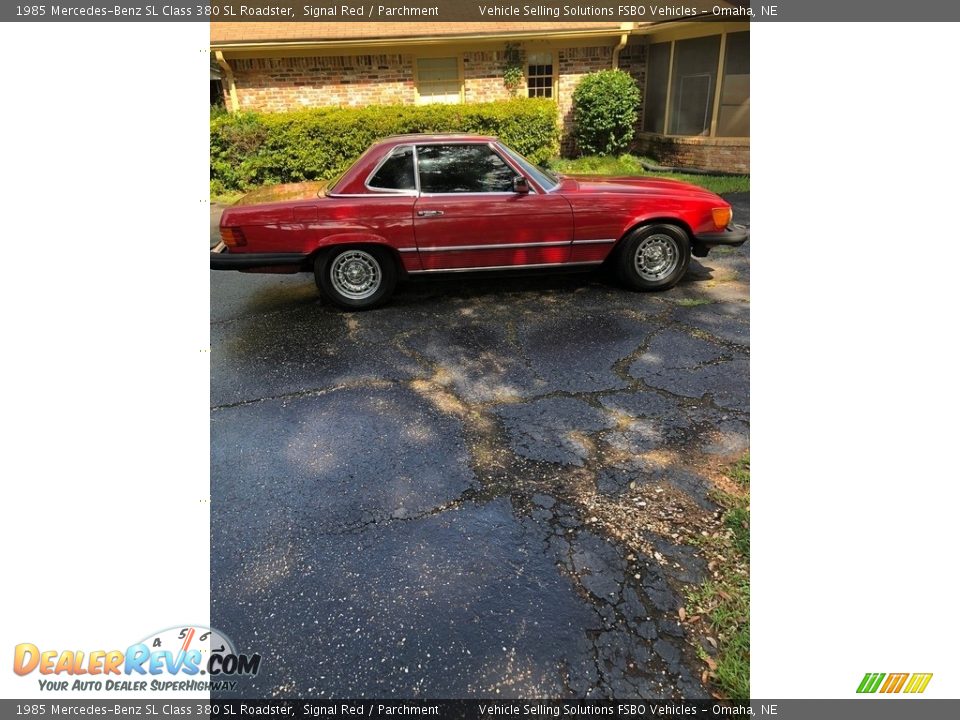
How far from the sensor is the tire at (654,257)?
200 inches

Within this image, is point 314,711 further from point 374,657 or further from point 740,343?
point 740,343

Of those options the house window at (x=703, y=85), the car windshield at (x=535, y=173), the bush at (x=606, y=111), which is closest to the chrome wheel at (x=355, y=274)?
the car windshield at (x=535, y=173)

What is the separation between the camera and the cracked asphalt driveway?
1.97m

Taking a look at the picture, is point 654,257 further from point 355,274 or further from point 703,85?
point 703,85

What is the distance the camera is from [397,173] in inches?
191

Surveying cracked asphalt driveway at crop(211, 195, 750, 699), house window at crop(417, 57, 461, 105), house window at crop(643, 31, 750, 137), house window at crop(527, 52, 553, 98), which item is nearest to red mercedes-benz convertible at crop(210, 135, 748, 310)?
cracked asphalt driveway at crop(211, 195, 750, 699)

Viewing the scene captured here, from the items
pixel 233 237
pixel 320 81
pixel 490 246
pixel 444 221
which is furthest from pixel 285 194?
pixel 320 81

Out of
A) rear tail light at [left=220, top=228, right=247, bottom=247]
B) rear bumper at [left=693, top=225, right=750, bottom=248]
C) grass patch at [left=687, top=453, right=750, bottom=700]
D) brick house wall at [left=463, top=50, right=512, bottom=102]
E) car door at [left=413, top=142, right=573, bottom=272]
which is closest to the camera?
grass patch at [left=687, top=453, right=750, bottom=700]

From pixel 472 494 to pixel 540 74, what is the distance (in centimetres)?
1252

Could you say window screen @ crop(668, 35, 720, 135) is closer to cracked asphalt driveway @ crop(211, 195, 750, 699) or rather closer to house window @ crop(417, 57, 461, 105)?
house window @ crop(417, 57, 461, 105)

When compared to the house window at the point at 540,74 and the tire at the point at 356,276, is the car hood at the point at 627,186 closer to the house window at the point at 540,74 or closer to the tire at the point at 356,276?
the tire at the point at 356,276

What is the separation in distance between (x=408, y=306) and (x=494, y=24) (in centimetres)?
980

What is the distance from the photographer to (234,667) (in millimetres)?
1951

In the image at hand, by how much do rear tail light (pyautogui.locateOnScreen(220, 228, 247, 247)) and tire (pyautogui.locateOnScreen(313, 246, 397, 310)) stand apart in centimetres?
61
